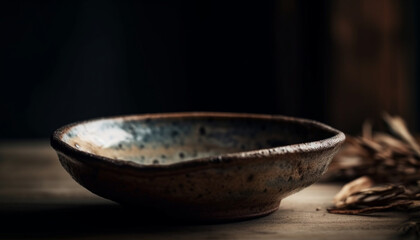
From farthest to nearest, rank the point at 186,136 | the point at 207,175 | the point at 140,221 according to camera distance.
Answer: the point at 186,136
the point at 140,221
the point at 207,175

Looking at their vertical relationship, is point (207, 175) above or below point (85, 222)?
above

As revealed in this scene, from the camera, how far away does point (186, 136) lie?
3.92 ft

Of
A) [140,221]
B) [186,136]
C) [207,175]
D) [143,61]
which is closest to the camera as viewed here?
[207,175]

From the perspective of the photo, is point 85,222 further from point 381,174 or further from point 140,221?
point 381,174

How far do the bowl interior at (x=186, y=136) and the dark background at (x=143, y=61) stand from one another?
3.44 ft

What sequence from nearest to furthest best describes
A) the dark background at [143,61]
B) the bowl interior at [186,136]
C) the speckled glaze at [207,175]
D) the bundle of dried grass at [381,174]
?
the speckled glaze at [207,175], the bundle of dried grass at [381,174], the bowl interior at [186,136], the dark background at [143,61]

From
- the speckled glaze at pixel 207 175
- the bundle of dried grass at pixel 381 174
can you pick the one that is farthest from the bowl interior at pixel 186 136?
the bundle of dried grass at pixel 381 174

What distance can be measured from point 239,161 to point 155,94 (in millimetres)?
1695

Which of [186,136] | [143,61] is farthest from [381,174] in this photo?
[143,61]

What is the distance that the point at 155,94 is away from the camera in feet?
8.00

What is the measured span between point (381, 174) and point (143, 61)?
137 cm

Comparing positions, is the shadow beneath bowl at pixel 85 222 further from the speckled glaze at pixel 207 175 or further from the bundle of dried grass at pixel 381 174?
the bundle of dried grass at pixel 381 174

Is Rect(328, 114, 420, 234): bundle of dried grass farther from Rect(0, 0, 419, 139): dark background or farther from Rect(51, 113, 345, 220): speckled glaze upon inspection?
Rect(0, 0, 419, 139): dark background

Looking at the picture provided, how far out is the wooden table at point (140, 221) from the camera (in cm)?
86
